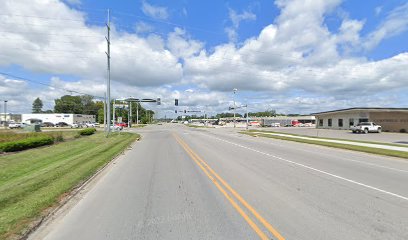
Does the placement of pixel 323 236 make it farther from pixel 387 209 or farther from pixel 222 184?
pixel 222 184

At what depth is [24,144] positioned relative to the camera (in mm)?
22391

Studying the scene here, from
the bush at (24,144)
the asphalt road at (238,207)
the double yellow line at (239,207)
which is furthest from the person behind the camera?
the bush at (24,144)

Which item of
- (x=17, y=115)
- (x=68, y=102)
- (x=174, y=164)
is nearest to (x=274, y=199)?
(x=174, y=164)

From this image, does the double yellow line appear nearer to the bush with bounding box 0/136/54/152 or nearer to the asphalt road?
the asphalt road

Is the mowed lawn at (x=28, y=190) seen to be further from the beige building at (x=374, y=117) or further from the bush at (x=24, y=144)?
the beige building at (x=374, y=117)

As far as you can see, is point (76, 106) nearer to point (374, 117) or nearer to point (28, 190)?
point (374, 117)

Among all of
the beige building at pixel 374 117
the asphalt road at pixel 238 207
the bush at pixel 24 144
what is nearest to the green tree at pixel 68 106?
the beige building at pixel 374 117

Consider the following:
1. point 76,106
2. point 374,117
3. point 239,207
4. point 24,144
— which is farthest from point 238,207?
point 76,106

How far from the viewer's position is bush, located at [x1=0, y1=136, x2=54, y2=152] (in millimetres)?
20605

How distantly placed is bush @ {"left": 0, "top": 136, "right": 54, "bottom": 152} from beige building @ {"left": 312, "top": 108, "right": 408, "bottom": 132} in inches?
2137

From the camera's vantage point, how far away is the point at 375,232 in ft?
17.2

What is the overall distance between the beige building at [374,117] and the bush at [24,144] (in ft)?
178

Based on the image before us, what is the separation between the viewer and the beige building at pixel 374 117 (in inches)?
2148

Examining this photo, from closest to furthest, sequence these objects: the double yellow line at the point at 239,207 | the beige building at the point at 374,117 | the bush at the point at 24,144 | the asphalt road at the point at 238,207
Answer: the double yellow line at the point at 239,207, the asphalt road at the point at 238,207, the bush at the point at 24,144, the beige building at the point at 374,117
